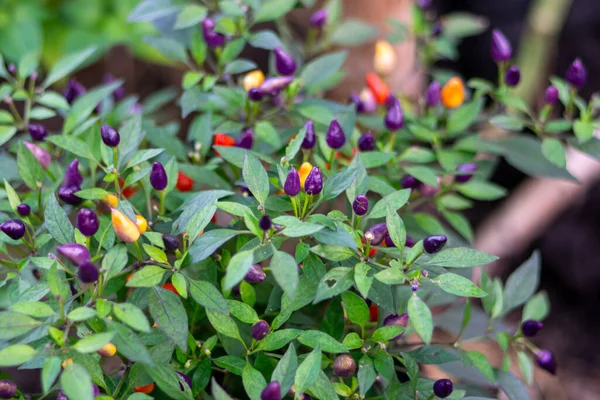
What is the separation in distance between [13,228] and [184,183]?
10.1 inches

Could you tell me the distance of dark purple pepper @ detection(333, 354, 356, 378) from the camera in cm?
68

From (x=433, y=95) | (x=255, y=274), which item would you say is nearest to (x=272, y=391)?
(x=255, y=274)

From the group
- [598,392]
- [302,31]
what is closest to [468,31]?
[302,31]

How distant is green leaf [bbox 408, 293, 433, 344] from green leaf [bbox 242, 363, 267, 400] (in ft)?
0.55

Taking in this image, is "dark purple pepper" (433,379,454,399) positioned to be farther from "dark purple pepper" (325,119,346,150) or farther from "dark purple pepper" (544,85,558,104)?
"dark purple pepper" (544,85,558,104)

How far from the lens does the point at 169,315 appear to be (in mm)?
634

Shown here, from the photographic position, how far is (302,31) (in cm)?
161

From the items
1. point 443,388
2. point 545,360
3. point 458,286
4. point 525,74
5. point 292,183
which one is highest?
point 292,183

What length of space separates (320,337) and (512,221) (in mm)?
1431

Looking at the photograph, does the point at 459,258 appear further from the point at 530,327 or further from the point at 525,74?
the point at 525,74

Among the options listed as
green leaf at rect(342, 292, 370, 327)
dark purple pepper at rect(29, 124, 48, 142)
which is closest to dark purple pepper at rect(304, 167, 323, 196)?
green leaf at rect(342, 292, 370, 327)

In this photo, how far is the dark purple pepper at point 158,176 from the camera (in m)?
0.71

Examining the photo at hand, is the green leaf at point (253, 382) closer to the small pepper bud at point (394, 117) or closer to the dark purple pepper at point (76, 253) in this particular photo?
the dark purple pepper at point (76, 253)

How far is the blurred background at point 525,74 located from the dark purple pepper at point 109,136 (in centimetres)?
92
